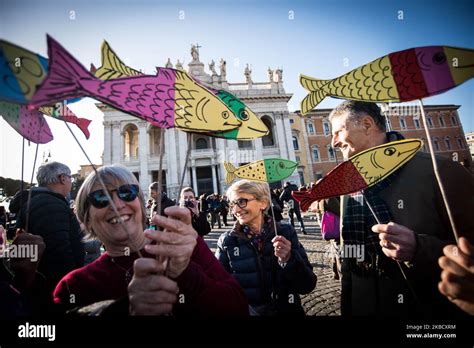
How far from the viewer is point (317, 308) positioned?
97.0 inches

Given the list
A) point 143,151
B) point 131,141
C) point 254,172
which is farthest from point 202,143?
point 254,172

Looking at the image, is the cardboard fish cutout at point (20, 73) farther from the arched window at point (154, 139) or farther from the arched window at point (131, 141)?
the arched window at point (131, 141)

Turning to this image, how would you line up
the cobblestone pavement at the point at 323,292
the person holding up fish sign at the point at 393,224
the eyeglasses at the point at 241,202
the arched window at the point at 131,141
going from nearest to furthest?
the person holding up fish sign at the point at 393,224
the eyeglasses at the point at 241,202
the cobblestone pavement at the point at 323,292
the arched window at the point at 131,141

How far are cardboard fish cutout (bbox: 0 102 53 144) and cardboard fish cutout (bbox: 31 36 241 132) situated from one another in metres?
0.87

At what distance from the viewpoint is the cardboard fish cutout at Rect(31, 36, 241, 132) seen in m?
0.67

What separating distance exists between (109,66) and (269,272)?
62.1 inches

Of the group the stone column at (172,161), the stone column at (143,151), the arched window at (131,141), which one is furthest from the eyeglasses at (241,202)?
the arched window at (131,141)

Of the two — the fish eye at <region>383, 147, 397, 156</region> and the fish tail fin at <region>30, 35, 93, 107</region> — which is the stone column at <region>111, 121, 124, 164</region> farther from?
the fish eye at <region>383, 147, 397, 156</region>

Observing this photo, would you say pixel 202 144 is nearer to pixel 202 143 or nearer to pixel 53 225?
pixel 202 143

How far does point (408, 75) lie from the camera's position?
100 cm

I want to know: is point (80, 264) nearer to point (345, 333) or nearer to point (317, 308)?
point (345, 333)

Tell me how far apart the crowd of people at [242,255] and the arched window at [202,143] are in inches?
883

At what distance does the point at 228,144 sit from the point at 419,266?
21.8 metres

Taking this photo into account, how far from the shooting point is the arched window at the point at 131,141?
22.7m
